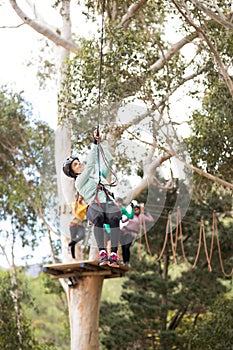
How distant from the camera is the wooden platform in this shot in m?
9.88

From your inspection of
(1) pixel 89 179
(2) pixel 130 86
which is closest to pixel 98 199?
(1) pixel 89 179

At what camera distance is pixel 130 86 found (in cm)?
962

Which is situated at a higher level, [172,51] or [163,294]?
[172,51]

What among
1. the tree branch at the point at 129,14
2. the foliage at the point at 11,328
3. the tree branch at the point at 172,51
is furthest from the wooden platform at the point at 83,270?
the tree branch at the point at 129,14

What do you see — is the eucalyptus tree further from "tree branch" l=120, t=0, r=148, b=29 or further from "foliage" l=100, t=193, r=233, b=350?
"foliage" l=100, t=193, r=233, b=350

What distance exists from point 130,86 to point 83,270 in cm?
272

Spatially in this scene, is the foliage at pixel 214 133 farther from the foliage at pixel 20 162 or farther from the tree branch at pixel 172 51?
the foliage at pixel 20 162

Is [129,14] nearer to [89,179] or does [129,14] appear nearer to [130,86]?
[130,86]

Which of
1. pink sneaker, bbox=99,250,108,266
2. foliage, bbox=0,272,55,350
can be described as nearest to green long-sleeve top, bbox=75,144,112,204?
pink sneaker, bbox=99,250,108,266

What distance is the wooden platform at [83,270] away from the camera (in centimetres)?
988

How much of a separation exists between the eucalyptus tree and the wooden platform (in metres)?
0.47

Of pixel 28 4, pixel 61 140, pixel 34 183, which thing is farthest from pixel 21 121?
pixel 61 140

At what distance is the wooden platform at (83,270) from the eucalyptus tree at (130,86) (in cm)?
47

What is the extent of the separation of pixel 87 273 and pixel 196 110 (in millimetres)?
2785
